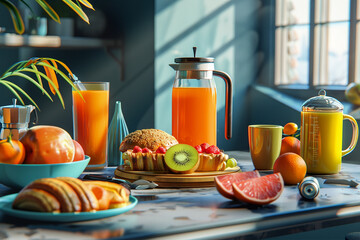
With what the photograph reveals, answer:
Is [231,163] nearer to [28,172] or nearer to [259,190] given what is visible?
[259,190]

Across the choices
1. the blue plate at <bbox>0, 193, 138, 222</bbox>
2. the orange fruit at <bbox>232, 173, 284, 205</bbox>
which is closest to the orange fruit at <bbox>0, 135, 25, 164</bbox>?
the blue plate at <bbox>0, 193, 138, 222</bbox>

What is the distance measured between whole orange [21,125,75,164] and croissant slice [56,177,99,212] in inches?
8.9

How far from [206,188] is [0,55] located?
335 cm

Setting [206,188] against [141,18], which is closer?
[206,188]

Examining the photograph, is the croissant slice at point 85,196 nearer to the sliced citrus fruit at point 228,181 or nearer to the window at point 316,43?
the sliced citrus fruit at point 228,181

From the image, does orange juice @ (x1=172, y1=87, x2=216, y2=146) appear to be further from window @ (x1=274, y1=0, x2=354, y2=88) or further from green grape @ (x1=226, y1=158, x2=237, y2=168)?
window @ (x1=274, y1=0, x2=354, y2=88)

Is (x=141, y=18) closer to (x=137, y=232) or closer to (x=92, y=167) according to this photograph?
(x=92, y=167)

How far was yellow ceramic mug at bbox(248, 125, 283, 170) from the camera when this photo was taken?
4.46ft

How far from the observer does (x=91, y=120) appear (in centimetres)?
141

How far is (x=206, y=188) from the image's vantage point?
1.14 meters

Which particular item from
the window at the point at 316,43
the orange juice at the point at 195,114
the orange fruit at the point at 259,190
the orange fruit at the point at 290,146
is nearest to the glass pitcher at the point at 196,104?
the orange juice at the point at 195,114

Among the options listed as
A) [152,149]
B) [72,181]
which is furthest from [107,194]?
[152,149]

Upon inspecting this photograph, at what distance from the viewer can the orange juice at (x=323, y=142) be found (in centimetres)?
132

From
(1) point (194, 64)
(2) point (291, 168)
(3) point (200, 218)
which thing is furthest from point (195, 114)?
(3) point (200, 218)
